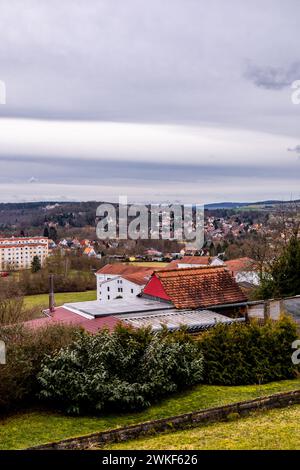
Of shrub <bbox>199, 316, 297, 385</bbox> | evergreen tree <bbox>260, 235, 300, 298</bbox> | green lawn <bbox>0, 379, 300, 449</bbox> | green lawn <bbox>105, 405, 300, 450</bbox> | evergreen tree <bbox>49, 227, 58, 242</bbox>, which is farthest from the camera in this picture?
evergreen tree <bbox>49, 227, 58, 242</bbox>

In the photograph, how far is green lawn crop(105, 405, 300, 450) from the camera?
343 inches

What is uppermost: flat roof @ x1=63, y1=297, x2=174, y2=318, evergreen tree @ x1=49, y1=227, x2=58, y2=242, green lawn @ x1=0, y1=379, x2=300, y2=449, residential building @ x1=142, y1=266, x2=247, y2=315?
evergreen tree @ x1=49, y1=227, x2=58, y2=242

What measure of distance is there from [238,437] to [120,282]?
42.6m

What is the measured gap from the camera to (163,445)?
29.5ft

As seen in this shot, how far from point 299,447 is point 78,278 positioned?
2320 inches

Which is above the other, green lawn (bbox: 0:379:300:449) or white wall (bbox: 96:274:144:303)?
green lawn (bbox: 0:379:300:449)

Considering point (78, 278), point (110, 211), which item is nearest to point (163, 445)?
point (78, 278)

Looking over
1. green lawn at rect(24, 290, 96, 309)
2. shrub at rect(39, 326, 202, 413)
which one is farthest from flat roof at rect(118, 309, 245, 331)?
green lawn at rect(24, 290, 96, 309)

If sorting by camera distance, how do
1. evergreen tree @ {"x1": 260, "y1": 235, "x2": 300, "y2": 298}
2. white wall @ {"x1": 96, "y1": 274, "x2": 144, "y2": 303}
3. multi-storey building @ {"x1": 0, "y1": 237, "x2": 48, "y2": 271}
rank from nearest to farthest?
1. evergreen tree @ {"x1": 260, "y1": 235, "x2": 300, "y2": 298}
2. white wall @ {"x1": 96, "y1": 274, "x2": 144, "y2": 303}
3. multi-storey building @ {"x1": 0, "y1": 237, "x2": 48, "y2": 271}

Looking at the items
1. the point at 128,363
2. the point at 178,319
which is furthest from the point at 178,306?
the point at 128,363

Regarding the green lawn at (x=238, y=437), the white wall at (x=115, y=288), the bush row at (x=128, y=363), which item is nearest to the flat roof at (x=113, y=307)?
the bush row at (x=128, y=363)

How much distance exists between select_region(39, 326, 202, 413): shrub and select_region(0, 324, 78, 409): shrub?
1.01 feet

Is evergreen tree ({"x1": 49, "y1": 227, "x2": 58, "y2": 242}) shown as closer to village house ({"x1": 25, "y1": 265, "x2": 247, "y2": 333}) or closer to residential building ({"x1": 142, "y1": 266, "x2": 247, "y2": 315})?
village house ({"x1": 25, "y1": 265, "x2": 247, "y2": 333})

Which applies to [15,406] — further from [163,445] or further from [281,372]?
[281,372]
